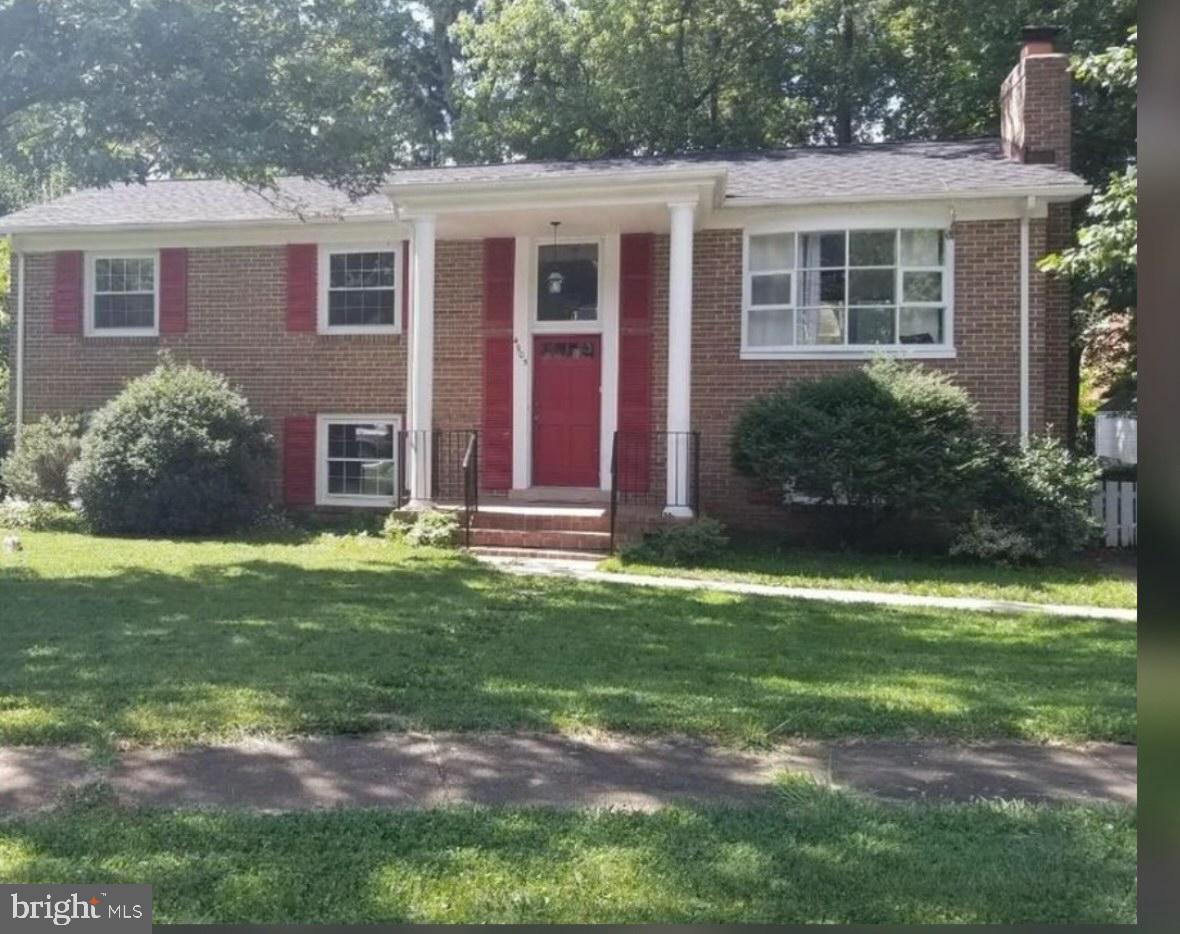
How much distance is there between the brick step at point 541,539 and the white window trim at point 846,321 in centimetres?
345

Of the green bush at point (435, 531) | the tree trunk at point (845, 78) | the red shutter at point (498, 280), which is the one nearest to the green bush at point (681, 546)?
the green bush at point (435, 531)

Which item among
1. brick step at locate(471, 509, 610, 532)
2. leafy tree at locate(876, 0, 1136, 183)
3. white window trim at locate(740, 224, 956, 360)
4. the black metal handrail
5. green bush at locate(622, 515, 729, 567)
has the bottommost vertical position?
green bush at locate(622, 515, 729, 567)

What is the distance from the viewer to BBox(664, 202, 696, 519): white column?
40.6 feet

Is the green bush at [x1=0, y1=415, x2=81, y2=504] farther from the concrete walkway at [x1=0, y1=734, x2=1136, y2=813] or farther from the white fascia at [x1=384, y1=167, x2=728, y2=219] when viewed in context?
the concrete walkway at [x1=0, y1=734, x2=1136, y2=813]

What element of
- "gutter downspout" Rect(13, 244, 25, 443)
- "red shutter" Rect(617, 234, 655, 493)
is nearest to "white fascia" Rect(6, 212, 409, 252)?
"gutter downspout" Rect(13, 244, 25, 443)

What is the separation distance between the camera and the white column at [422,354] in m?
13.1

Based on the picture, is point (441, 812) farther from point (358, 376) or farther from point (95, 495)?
point (358, 376)

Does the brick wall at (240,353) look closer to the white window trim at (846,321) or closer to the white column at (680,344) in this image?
the white column at (680,344)

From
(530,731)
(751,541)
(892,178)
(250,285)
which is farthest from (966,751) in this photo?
(250,285)

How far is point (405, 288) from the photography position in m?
14.9

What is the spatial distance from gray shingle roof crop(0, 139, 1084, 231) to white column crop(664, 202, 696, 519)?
67cm

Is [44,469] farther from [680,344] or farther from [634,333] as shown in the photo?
[680,344]

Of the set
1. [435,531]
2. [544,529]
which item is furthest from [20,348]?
[544,529]

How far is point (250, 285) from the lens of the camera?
1549 cm
